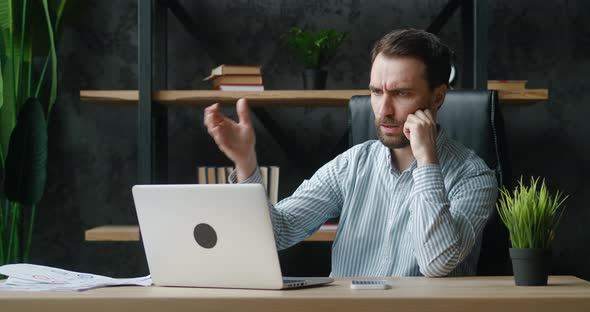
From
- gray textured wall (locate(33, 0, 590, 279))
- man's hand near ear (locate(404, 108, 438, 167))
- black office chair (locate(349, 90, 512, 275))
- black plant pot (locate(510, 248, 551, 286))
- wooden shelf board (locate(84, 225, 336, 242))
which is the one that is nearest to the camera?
black plant pot (locate(510, 248, 551, 286))

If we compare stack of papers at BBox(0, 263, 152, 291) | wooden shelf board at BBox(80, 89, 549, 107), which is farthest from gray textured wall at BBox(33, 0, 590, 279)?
stack of papers at BBox(0, 263, 152, 291)

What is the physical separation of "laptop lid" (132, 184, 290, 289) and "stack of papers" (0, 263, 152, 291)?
9cm

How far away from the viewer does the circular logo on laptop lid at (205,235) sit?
1349mm

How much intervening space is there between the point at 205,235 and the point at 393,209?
29.6 inches

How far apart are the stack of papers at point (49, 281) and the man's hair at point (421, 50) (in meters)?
0.87

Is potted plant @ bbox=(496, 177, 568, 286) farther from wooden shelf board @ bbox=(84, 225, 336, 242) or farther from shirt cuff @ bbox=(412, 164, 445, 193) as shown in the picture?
wooden shelf board @ bbox=(84, 225, 336, 242)

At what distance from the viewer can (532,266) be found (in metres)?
1.42

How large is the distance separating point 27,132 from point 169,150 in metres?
0.56

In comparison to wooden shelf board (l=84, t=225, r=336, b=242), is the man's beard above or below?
above

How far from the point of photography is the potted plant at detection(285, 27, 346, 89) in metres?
2.78

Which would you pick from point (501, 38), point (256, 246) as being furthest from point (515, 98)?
point (256, 246)

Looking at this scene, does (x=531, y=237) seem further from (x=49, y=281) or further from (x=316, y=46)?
Result: (x=316, y=46)

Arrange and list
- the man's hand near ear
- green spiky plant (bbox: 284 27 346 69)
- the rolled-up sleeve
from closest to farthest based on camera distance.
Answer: the rolled-up sleeve < the man's hand near ear < green spiky plant (bbox: 284 27 346 69)

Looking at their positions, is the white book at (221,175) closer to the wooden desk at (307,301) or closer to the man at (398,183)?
the man at (398,183)
